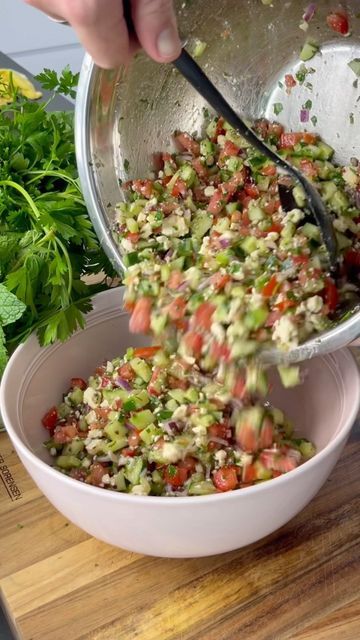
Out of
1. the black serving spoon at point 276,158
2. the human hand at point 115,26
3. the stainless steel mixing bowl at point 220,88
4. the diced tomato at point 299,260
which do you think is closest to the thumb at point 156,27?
the human hand at point 115,26

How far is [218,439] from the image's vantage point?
49.0 inches

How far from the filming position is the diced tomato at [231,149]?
1.38m

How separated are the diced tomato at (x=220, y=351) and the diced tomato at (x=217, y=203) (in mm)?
302

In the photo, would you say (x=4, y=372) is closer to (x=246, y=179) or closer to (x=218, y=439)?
(x=218, y=439)

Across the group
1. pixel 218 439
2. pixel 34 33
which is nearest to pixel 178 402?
pixel 218 439

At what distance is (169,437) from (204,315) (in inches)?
8.7

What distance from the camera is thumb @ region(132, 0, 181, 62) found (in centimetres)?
94

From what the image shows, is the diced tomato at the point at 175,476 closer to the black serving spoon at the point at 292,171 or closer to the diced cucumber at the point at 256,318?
the diced cucumber at the point at 256,318

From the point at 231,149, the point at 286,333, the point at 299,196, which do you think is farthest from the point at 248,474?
the point at 231,149

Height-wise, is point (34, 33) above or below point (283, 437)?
above

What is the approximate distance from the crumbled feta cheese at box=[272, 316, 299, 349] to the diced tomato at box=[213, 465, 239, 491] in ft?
0.75

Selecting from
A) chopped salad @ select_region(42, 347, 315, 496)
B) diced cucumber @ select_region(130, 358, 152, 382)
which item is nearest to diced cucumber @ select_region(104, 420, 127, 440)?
chopped salad @ select_region(42, 347, 315, 496)

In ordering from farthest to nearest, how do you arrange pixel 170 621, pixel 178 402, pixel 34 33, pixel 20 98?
pixel 34 33
pixel 20 98
pixel 178 402
pixel 170 621

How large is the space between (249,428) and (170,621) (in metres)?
0.31
